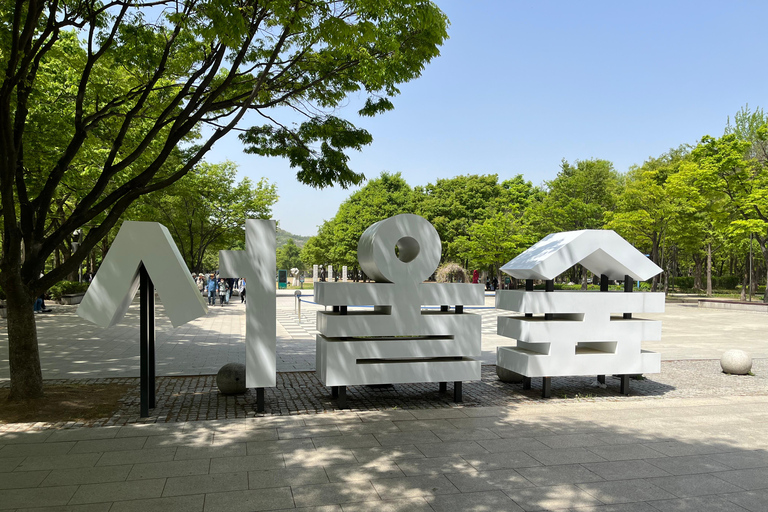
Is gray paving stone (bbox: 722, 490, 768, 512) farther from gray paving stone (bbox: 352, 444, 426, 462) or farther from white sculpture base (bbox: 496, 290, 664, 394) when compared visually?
white sculpture base (bbox: 496, 290, 664, 394)

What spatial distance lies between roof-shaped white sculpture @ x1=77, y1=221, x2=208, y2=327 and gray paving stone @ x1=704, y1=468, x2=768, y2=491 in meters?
6.17

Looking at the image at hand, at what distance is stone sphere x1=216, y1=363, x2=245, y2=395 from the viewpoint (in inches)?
333

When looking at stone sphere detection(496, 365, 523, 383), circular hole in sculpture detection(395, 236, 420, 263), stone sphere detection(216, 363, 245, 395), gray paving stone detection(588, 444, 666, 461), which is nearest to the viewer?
gray paving stone detection(588, 444, 666, 461)

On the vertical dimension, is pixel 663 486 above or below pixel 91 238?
below

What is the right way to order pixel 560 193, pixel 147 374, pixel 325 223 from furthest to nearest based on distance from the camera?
pixel 325 223, pixel 560 193, pixel 147 374

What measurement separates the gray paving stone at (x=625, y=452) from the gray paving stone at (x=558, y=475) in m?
0.56

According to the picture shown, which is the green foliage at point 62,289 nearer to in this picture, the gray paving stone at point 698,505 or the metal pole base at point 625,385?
the metal pole base at point 625,385

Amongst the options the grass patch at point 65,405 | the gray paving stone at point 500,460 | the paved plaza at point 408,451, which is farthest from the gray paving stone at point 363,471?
the grass patch at point 65,405

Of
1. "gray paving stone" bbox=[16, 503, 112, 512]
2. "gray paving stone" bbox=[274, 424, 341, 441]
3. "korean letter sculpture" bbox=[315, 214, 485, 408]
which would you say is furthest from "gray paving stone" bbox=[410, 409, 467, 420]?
"gray paving stone" bbox=[16, 503, 112, 512]

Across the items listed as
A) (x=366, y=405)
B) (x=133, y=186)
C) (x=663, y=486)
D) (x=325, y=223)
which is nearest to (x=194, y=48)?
(x=133, y=186)

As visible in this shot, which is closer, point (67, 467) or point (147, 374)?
point (67, 467)

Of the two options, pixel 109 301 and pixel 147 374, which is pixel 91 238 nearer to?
pixel 109 301

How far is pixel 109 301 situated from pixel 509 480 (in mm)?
5370

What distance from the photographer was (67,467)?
5.32m
